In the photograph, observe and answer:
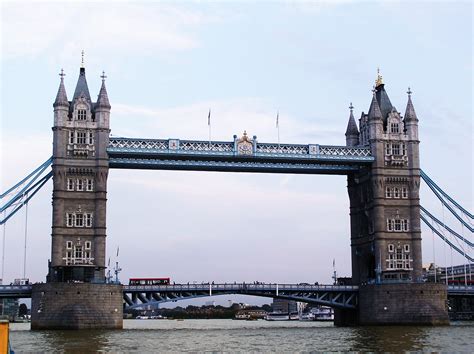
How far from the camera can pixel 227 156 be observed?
11069 centimetres

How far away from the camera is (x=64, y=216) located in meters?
105

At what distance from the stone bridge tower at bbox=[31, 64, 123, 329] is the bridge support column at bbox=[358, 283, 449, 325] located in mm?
34584

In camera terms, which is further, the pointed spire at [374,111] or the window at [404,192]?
the pointed spire at [374,111]

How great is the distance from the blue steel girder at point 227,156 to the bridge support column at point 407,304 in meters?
19.1

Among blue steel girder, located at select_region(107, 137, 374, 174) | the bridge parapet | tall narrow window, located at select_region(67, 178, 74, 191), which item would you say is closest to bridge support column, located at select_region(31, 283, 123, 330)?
tall narrow window, located at select_region(67, 178, 74, 191)

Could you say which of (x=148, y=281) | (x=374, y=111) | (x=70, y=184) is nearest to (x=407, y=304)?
(x=374, y=111)

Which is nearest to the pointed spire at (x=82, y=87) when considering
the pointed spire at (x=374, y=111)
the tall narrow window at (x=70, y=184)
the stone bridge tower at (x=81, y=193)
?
the stone bridge tower at (x=81, y=193)

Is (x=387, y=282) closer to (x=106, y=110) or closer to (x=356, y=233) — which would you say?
A: (x=356, y=233)

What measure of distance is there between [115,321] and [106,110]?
92.8 feet

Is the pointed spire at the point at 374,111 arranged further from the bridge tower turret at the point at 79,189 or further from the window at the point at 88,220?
the window at the point at 88,220

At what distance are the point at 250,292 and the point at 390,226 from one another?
22342 millimetres

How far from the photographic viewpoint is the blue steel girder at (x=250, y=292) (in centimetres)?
10761

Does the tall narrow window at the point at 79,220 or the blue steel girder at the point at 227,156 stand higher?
the blue steel girder at the point at 227,156

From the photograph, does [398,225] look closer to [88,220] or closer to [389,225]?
[389,225]
